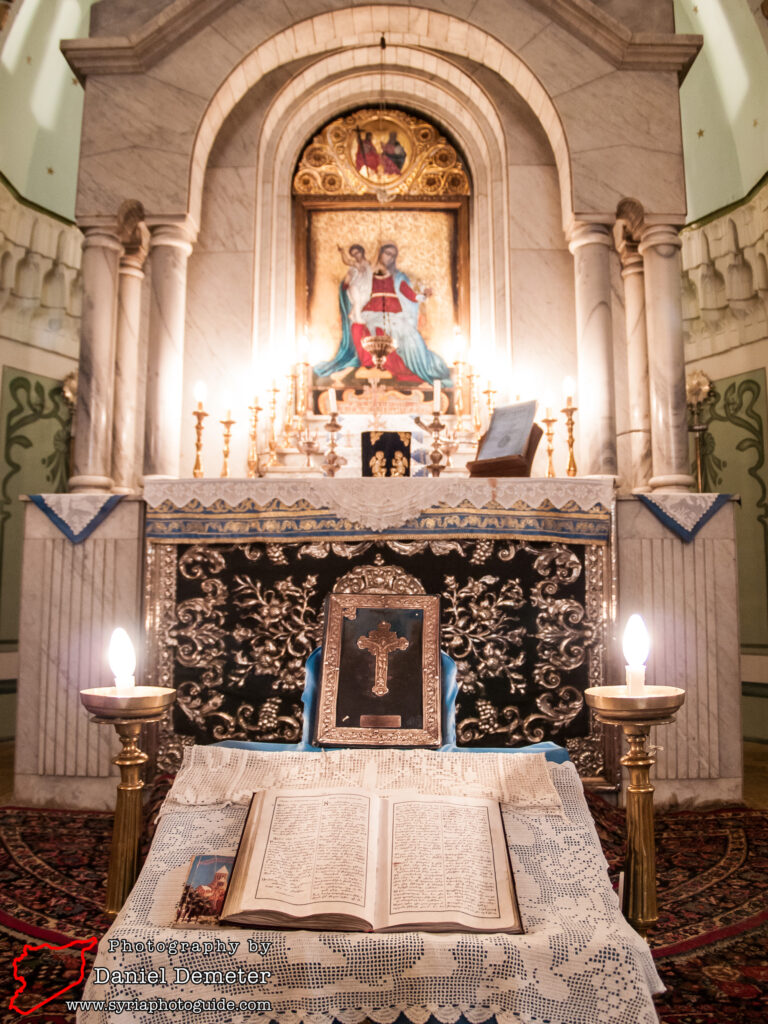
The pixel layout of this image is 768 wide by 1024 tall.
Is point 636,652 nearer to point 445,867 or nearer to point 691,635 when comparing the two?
point 445,867

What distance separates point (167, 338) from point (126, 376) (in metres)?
0.37

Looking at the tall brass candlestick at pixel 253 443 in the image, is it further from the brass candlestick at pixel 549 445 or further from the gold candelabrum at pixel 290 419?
the brass candlestick at pixel 549 445

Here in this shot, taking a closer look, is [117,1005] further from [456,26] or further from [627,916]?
[456,26]

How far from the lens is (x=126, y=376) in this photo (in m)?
5.27

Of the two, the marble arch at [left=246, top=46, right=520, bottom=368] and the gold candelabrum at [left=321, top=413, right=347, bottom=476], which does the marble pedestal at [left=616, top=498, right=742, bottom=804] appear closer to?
the gold candelabrum at [left=321, top=413, right=347, bottom=476]

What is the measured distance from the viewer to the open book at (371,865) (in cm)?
179

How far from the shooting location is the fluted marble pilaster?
5.21 metres

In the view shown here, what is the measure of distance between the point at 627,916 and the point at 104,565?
3.12 m

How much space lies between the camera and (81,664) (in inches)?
167

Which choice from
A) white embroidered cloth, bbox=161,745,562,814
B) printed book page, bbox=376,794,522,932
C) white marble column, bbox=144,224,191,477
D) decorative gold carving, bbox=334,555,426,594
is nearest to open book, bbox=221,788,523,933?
printed book page, bbox=376,794,522,932

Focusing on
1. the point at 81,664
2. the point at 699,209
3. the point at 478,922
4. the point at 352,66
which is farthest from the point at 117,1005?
the point at 699,209

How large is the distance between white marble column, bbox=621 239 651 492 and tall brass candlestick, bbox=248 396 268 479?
7.82 feet

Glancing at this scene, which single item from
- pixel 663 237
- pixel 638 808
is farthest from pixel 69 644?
pixel 663 237

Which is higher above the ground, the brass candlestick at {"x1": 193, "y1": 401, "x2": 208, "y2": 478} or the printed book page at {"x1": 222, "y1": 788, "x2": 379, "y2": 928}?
the brass candlestick at {"x1": 193, "y1": 401, "x2": 208, "y2": 478}
